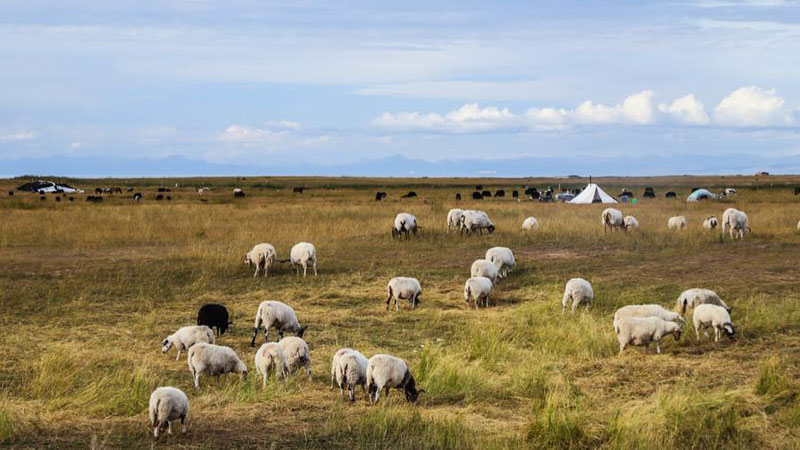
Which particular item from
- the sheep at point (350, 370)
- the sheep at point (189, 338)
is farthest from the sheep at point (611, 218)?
the sheep at point (350, 370)

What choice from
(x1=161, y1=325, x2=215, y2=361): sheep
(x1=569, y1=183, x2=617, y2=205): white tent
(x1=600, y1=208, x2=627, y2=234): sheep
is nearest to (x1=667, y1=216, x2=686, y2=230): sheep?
(x1=600, y1=208, x2=627, y2=234): sheep

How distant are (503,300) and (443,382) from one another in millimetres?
7387

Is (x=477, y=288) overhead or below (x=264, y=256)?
below

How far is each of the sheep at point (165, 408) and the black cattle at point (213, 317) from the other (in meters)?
5.70

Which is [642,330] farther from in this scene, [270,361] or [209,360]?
[209,360]

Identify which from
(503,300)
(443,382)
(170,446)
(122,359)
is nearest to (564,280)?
(503,300)

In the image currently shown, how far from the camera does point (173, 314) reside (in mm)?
16469

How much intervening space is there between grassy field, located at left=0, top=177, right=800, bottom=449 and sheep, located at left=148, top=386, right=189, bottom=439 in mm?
255

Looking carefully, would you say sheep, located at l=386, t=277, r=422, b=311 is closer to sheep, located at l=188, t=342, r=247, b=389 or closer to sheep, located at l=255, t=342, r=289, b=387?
sheep, located at l=255, t=342, r=289, b=387

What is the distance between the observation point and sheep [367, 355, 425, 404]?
9.77m

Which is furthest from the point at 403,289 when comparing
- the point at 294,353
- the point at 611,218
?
the point at 611,218

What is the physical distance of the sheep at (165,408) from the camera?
8398mm

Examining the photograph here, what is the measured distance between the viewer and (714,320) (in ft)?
42.6

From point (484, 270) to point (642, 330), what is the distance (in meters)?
6.20
